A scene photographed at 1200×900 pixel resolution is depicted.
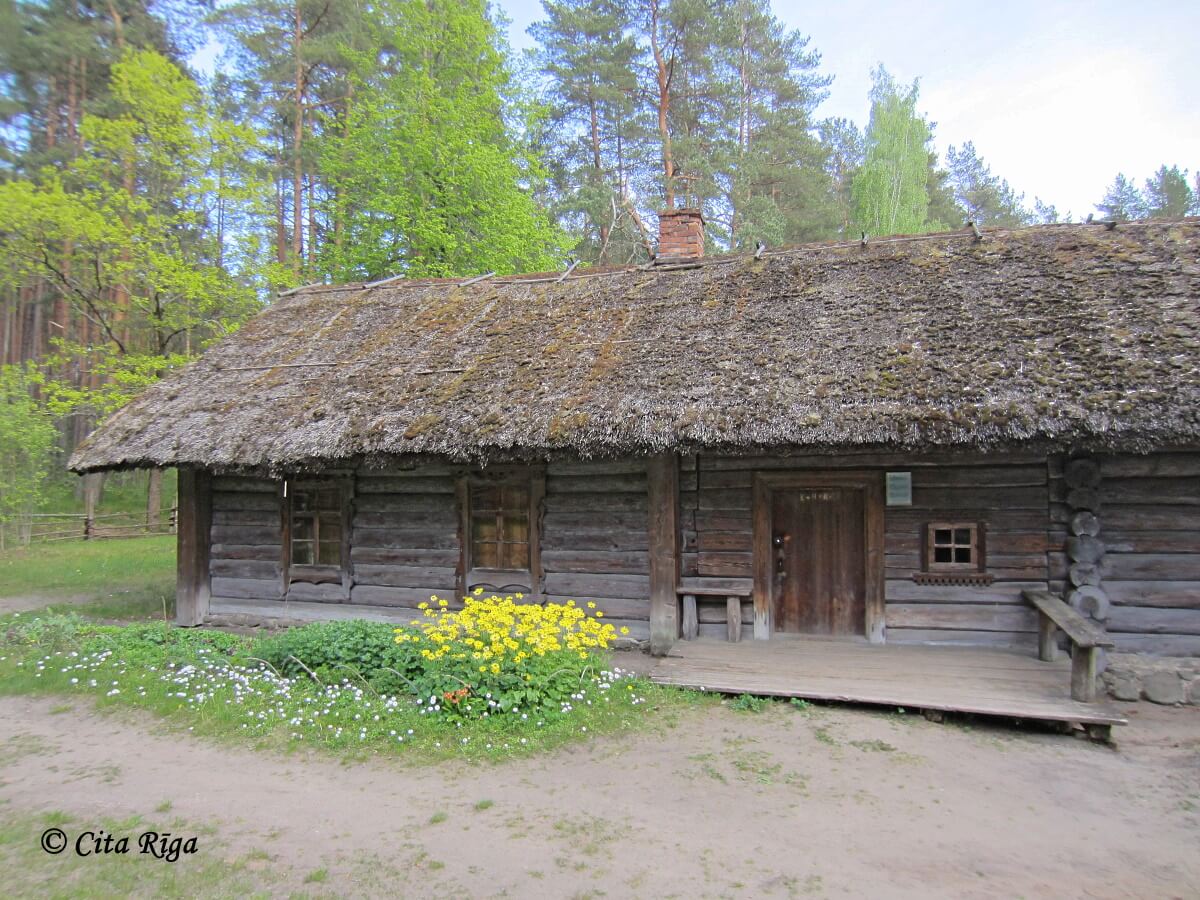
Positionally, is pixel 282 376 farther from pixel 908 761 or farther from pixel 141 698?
pixel 908 761

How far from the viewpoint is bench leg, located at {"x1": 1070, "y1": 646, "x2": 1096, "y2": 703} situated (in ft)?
18.4

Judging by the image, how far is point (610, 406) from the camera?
7.23m

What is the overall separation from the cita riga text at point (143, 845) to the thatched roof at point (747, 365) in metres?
4.28

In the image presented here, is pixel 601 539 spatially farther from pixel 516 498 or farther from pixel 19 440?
pixel 19 440

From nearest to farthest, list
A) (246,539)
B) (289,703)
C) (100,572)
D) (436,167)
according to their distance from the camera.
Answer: (289,703) → (246,539) → (100,572) → (436,167)

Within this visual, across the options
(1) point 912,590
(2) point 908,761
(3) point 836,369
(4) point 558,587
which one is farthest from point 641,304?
(2) point 908,761

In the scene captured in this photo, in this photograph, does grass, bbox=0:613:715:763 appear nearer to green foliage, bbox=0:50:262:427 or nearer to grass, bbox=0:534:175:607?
grass, bbox=0:534:175:607

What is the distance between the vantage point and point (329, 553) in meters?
9.44

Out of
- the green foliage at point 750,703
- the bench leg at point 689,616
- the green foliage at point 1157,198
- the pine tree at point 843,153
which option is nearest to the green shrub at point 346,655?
the green foliage at point 750,703

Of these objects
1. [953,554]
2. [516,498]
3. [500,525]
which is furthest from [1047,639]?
[500,525]

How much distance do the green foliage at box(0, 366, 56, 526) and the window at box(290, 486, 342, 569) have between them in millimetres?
11797

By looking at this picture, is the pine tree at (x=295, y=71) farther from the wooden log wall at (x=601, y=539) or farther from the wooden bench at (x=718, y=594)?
the wooden bench at (x=718, y=594)

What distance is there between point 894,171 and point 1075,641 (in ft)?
74.5

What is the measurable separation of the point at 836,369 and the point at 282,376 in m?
7.07
